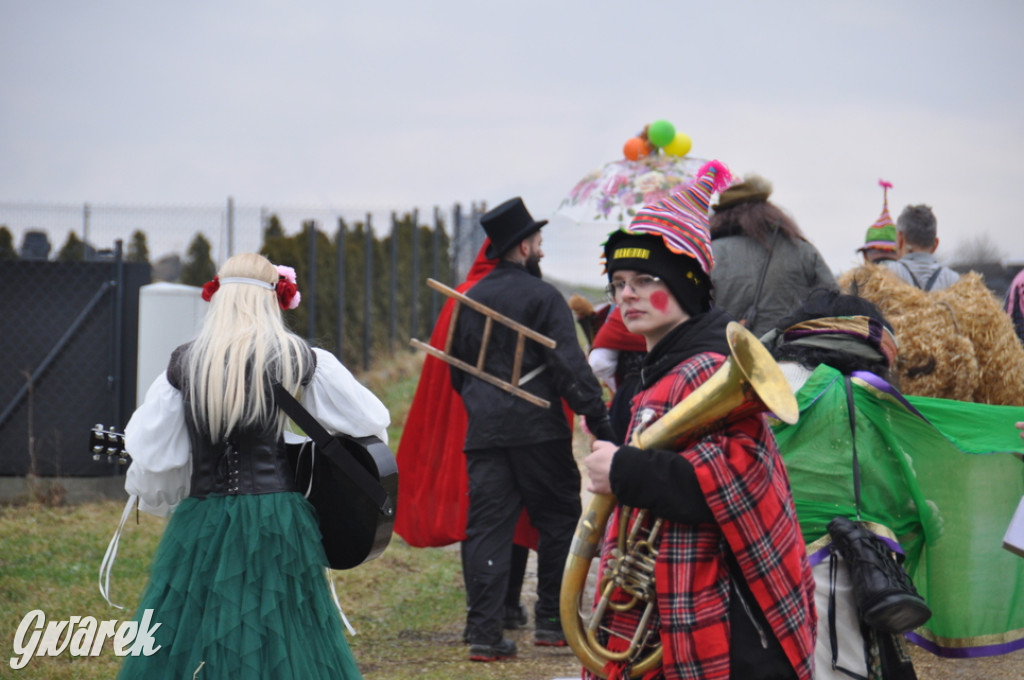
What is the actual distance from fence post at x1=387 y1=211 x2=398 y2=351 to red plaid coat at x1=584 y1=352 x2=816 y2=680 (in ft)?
40.6

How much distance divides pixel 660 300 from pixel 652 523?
57 centimetres

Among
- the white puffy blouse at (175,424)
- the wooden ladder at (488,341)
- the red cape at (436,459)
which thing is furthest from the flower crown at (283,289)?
the red cape at (436,459)

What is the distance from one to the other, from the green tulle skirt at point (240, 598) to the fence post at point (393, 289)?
11.3 m

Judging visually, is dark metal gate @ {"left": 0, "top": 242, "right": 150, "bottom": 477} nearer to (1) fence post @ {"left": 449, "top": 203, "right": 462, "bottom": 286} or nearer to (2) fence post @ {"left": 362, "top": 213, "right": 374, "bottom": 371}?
(2) fence post @ {"left": 362, "top": 213, "right": 374, "bottom": 371}

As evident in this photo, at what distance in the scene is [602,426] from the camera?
558 centimetres

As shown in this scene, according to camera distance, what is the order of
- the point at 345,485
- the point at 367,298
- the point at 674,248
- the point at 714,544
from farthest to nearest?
the point at 367,298 → the point at 345,485 → the point at 674,248 → the point at 714,544

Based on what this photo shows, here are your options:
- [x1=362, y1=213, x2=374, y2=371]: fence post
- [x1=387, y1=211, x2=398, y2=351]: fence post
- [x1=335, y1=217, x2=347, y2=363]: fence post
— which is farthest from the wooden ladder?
[x1=387, y1=211, x2=398, y2=351]: fence post

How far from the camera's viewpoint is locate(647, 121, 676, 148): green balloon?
7.12m

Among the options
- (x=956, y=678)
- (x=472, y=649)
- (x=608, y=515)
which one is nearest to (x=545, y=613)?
(x=472, y=649)

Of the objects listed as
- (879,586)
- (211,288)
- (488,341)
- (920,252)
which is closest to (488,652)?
(488,341)

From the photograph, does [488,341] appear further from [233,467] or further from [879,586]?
[879,586]

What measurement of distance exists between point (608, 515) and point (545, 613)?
10.9ft

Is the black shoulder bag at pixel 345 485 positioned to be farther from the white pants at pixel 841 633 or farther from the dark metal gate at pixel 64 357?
the dark metal gate at pixel 64 357

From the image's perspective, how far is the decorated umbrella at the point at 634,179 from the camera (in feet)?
22.4
